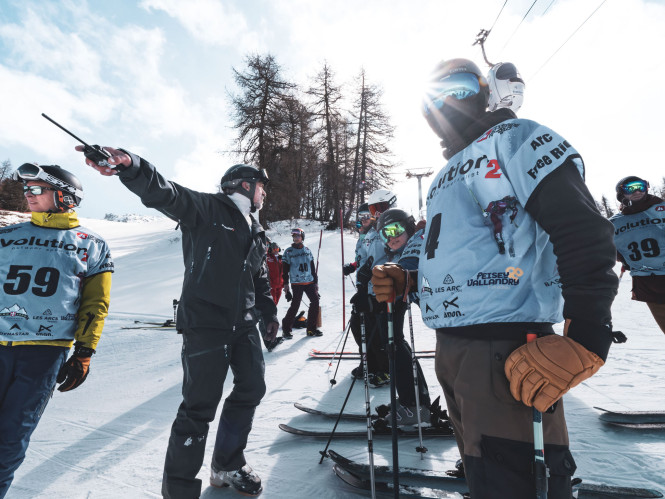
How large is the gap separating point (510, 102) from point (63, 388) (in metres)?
4.32

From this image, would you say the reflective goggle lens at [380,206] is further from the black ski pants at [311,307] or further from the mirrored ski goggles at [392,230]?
the black ski pants at [311,307]

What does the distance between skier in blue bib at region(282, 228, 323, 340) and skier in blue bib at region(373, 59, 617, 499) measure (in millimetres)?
6669

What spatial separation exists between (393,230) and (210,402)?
2234 millimetres

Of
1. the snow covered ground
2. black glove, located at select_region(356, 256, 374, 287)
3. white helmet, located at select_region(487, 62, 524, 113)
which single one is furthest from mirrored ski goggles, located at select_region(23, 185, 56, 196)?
white helmet, located at select_region(487, 62, 524, 113)

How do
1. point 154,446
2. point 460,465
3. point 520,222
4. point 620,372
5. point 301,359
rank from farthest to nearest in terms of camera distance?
1. point 301,359
2. point 620,372
3. point 154,446
4. point 460,465
5. point 520,222

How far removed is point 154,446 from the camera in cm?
326

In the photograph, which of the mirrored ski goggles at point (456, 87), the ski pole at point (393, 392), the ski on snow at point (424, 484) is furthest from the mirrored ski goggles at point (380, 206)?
the mirrored ski goggles at point (456, 87)

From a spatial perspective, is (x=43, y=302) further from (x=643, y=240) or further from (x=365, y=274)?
(x=643, y=240)

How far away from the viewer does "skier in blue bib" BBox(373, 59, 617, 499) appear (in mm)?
1081

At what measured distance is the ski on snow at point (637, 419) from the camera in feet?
10.7

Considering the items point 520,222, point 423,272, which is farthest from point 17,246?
point 520,222

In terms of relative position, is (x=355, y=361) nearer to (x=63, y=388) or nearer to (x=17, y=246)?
(x=63, y=388)

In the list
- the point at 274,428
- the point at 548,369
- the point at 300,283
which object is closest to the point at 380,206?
the point at 274,428

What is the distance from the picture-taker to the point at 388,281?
196cm
